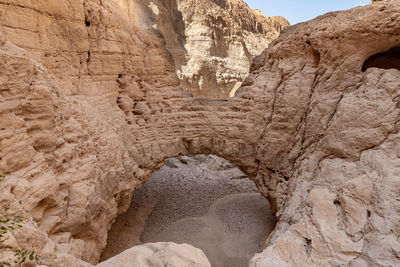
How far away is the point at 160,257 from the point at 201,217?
576 cm

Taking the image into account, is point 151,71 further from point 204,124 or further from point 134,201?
point 134,201

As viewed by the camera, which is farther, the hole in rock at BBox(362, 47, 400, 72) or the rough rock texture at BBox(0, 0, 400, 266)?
the hole in rock at BBox(362, 47, 400, 72)

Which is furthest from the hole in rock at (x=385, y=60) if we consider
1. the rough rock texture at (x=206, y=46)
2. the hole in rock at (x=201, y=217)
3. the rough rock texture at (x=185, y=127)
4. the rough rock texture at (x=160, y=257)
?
the rough rock texture at (x=206, y=46)

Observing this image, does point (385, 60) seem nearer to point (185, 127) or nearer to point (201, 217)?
point (185, 127)

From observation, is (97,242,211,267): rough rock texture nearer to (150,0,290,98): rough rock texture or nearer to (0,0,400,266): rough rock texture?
(0,0,400,266): rough rock texture

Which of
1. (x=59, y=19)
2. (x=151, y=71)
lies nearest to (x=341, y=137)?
(x=151, y=71)

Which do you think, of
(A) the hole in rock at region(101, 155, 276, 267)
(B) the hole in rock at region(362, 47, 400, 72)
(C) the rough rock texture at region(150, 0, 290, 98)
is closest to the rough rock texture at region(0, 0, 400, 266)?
(B) the hole in rock at region(362, 47, 400, 72)

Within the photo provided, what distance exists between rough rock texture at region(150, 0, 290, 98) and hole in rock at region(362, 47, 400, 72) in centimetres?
1134

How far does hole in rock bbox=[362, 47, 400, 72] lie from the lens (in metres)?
5.65

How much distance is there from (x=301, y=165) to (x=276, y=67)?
3.08 m

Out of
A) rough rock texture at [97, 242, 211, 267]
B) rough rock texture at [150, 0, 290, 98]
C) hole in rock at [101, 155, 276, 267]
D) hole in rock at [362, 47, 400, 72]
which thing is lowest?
hole in rock at [101, 155, 276, 267]

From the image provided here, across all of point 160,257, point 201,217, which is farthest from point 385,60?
point 201,217

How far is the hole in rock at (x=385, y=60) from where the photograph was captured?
5.65 m

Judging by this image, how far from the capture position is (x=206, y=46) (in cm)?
1873
